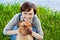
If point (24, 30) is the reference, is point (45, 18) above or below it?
below

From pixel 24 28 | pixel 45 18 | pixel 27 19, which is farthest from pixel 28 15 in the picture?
pixel 45 18

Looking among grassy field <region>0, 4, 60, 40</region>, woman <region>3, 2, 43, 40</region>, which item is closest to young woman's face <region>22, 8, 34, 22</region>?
woman <region>3, 2, 43, 40</region>

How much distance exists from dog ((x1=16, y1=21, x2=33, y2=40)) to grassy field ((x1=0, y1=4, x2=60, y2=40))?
152 cm

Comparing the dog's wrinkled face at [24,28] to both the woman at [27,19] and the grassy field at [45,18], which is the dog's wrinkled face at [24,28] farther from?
the grassy field at [45,18]

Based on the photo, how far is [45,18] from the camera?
22.2ft

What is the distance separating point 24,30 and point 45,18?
236cm

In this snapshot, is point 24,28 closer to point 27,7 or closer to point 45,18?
point 27,7

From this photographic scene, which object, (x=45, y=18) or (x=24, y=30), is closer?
(x=24, y=30)

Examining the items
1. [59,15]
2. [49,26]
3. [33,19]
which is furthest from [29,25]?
[59,15]

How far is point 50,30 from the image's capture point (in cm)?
649

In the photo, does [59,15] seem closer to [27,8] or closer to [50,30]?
[50,30]

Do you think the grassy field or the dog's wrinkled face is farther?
the grassy field

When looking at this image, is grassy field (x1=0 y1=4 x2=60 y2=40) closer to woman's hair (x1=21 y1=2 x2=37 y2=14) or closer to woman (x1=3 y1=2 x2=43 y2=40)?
woman (x1=3 y1=2 x2=43 y2=40)

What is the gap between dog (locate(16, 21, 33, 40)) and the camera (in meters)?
4.45
